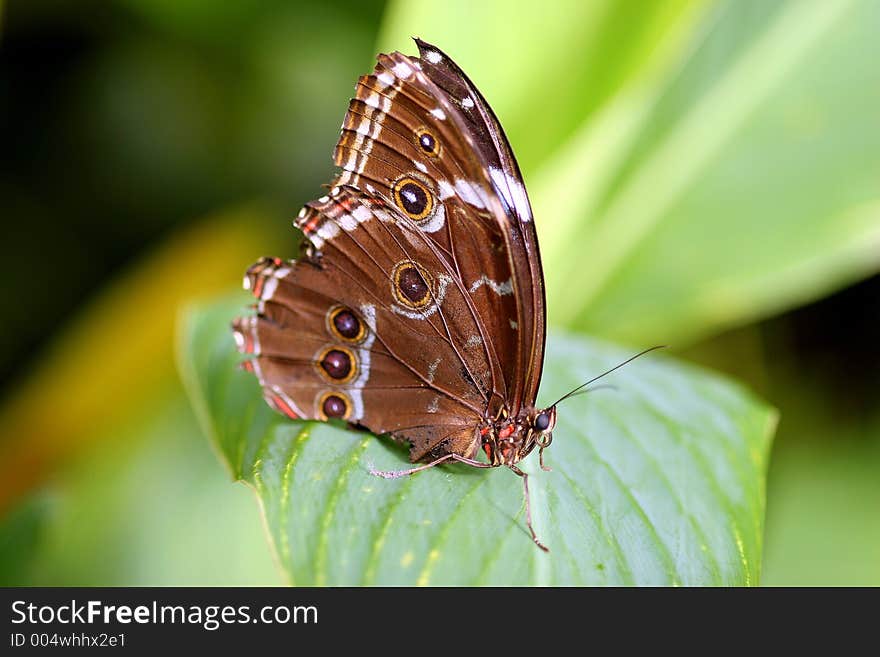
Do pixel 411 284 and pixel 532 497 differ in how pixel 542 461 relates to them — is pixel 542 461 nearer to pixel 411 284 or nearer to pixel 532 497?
pixel 532 497

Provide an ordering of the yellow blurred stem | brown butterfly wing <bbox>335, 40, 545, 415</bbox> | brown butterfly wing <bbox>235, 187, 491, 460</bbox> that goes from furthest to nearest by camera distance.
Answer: the yellow blurred stem, brown butterfly wing <bbox>235, 187, 491, 460</bbox>, brown butterfly wing <bbox>335, 40, 545, 415</bbox>

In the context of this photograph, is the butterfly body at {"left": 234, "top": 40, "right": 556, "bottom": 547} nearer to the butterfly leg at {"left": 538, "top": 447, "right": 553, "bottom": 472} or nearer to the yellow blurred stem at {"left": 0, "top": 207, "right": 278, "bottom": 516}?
the butterfly leg at {"left": 538, "top": 447, "right": 553, "bottom": 472}

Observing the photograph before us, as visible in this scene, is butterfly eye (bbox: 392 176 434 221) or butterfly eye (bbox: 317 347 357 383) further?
butterfly eye (bbox: 317 347 357 383)

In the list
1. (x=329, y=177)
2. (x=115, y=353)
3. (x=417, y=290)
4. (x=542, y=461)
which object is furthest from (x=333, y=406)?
(x=329, y=177)

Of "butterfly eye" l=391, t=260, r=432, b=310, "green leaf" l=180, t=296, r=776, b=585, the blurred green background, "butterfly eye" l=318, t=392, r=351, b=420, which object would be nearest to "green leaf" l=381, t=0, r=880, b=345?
the blurred green background

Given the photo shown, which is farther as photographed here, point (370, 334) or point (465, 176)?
point (370, 334)

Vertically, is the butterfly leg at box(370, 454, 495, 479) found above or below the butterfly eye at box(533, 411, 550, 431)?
below

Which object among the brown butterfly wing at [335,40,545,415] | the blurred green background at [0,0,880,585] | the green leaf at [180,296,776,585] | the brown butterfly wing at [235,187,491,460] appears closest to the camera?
the green leaf at [180,296,776,585]

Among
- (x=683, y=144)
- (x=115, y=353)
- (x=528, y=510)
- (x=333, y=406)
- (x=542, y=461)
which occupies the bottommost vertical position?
(x=528, y=510)
